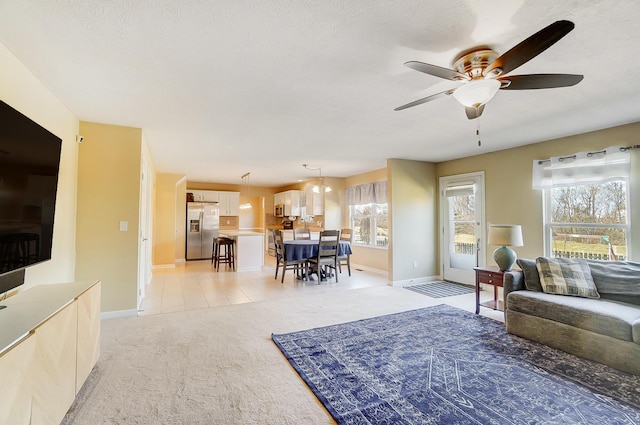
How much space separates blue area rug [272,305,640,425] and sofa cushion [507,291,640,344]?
31 centimetres

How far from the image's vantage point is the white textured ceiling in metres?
1.65

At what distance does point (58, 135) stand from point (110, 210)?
3.40 ft

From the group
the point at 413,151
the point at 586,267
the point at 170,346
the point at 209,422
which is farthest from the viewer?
the point at 413,151

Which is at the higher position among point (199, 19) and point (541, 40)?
point (199, 19)

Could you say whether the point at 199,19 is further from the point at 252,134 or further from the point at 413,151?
the point at 413,151

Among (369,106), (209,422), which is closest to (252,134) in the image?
(369,106)

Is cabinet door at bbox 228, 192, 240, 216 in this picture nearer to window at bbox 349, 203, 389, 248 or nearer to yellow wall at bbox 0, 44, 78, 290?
window at bbox 349, 203, 389, 248

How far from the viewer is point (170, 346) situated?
288 centimetres

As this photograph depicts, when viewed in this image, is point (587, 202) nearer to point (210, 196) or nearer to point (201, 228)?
point (201, 228)

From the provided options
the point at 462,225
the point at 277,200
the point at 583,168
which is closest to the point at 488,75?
the point at 583,168

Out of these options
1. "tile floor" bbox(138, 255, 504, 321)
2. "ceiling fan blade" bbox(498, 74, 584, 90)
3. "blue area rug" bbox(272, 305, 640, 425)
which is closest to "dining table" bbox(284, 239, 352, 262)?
"tile floor" bbox(138, 255, 504, 321)

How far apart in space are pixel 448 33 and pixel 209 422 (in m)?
2.87

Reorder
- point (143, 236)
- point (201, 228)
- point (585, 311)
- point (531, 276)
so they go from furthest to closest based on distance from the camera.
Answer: point (201, 228) → point (143, 236) → point (531, 276) → point (585, 311)

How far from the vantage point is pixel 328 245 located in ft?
18.9
